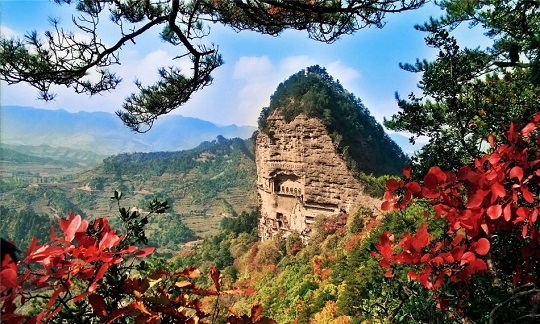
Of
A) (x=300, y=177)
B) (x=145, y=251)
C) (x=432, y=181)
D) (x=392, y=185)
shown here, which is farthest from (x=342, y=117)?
(x=145, y=251)

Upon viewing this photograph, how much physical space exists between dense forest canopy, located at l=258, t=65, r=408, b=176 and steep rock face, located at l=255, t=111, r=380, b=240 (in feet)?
1.50

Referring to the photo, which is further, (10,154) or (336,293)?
(10,154)

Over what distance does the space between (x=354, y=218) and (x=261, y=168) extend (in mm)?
6320

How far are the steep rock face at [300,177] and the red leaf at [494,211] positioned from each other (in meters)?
15.5

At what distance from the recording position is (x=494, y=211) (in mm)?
1064

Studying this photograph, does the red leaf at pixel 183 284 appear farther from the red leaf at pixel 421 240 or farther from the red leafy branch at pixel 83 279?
the red leaf at pixel 421 240

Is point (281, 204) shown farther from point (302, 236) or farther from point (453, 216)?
point (453, 216)

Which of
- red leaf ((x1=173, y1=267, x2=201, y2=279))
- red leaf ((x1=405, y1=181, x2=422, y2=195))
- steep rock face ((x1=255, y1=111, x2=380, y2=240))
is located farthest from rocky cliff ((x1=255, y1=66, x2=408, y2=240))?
red leaf ((x1=173, y1=267, x2=201, y2=279))

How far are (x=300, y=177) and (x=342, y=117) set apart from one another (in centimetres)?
386

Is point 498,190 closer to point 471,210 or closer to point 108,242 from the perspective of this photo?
point 471,210

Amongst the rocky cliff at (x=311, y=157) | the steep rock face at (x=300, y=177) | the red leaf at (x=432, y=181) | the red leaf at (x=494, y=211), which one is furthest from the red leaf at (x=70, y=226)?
the steep rock face at (x=300, y=177)

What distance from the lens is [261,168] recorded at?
20.4 m

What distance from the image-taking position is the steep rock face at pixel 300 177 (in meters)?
17.5

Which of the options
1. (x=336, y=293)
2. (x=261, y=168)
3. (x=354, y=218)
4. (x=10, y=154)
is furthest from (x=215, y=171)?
(x=10, y=154)
